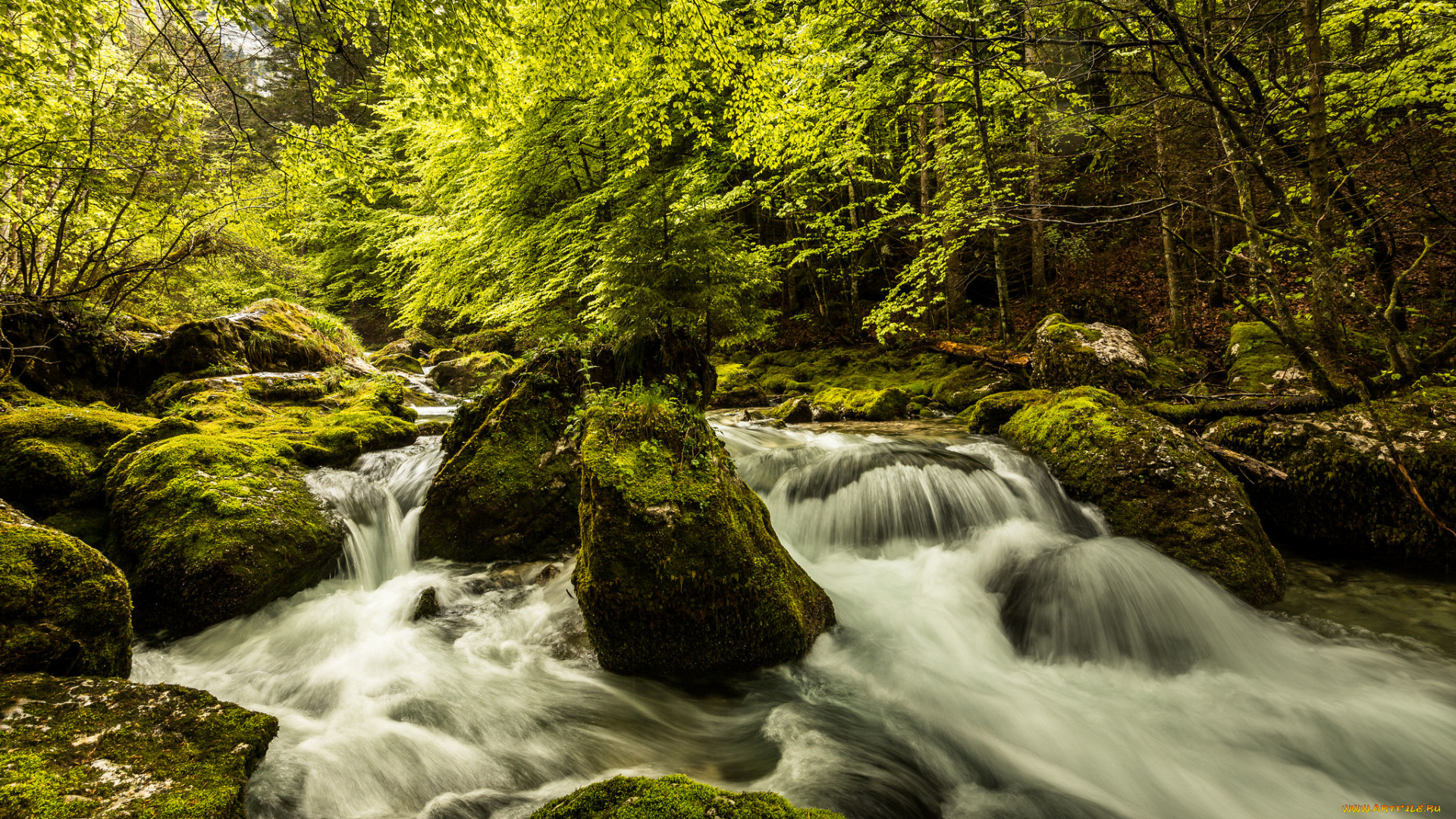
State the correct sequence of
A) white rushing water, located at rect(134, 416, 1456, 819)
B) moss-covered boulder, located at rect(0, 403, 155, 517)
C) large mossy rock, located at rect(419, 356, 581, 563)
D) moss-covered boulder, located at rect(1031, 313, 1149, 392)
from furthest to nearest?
1. moss-covered boulder, located at rect(1031, 313, 1149, 392)
2. large mossy rock, located at rect(419, 356, 581, 563)
3. moss-covered boulder, located at rect(0, 403, 155, 517)
4. white rushing water, located at rect(134, 416, 1456, 819)

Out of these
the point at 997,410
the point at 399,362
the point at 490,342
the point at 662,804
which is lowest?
the point at 662,804

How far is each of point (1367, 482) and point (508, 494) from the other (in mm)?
7773

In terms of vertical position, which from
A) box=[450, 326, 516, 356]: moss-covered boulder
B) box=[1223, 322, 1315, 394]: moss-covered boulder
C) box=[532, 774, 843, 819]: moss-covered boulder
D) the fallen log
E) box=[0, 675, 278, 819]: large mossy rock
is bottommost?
box=[532, 774, 843, 819]: moss-covered boulder

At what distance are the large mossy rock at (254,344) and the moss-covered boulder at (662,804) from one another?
9.88 m

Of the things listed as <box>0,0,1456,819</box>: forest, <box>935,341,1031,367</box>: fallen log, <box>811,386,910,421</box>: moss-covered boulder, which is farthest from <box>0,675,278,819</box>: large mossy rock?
<box>935,341,1031,367</box>: fallen log

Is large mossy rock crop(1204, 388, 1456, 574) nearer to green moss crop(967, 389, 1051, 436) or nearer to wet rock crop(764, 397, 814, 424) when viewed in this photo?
green moss crop(967, 389, 1051, 436)

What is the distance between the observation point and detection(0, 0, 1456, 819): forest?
2914 millimetres

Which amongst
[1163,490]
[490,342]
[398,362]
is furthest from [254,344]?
[1163,490]

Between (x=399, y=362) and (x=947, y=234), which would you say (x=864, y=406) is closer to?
(x=947, y=234)

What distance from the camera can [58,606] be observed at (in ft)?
8.25

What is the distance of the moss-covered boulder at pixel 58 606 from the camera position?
7.71 feet

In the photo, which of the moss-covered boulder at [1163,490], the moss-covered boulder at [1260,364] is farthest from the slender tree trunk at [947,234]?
the moss-covered boulder at [1163,490]

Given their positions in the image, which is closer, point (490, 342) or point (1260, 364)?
point (1260, 364)

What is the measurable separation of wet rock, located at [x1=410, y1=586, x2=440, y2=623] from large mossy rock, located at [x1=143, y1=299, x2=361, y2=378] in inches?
259
